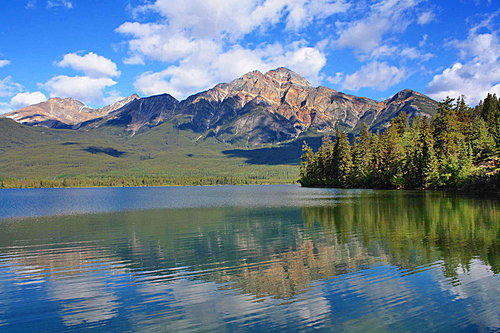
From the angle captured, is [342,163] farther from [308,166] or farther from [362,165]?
[308,166]

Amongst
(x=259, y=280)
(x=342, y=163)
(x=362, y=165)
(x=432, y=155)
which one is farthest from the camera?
(x=342, y=163)

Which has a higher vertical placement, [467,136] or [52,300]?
[467,136]

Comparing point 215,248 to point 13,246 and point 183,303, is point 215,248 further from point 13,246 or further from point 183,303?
point 13,246

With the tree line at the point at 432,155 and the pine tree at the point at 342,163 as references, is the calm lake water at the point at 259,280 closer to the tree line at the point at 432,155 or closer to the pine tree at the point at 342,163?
the tree line at the point at 432,155

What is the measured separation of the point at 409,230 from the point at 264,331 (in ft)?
73.8

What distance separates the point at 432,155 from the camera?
305 ft

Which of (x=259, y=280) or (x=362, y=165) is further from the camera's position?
(x=362, y=165)

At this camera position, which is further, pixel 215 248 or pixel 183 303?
pixel 215 248

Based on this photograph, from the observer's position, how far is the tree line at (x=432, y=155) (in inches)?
3346

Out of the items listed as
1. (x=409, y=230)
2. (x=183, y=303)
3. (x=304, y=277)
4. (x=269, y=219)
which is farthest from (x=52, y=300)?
(x=269, y=219)

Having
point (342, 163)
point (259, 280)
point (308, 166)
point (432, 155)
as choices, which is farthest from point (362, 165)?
point (259, 280)

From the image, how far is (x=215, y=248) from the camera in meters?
25.2

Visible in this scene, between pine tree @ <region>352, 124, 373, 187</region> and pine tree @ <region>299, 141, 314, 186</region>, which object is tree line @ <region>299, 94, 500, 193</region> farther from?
pine tree @ <region>299, 141, 314, 186</region>

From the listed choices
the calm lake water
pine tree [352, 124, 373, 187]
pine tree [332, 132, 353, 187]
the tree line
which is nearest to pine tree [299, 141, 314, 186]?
the tree line
